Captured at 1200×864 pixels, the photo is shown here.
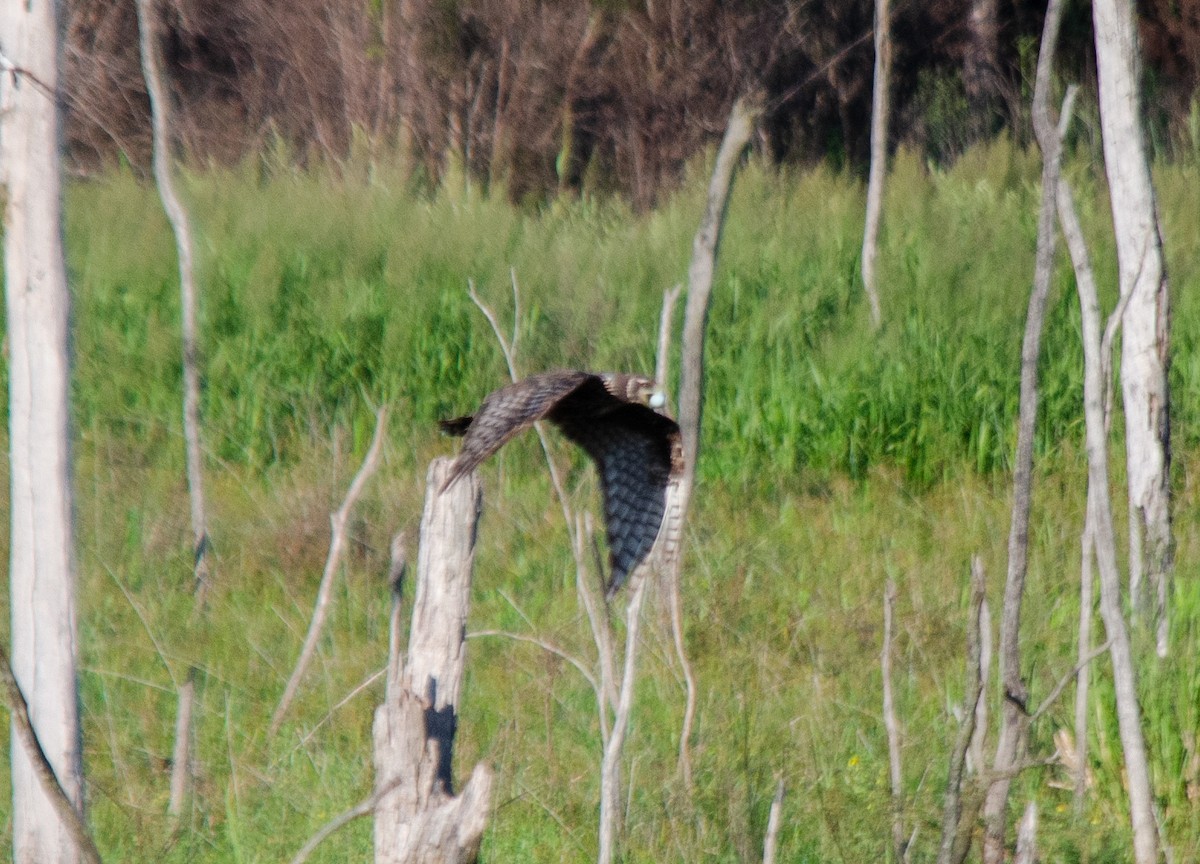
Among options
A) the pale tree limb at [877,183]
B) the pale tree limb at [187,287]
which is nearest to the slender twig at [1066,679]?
the pale tree limb at [187,287]

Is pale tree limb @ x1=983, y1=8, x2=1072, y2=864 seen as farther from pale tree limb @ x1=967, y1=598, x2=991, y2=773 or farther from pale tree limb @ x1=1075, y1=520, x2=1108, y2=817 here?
pale tree limb @ x1=1075, y1=520, x2=1108, y2=817

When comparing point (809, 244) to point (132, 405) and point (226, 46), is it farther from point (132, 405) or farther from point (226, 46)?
point (226, 46)

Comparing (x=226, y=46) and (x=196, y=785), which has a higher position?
(x=226, y=46)

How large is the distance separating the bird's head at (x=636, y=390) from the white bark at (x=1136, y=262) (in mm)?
1749

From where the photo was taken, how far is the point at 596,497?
15.9ft

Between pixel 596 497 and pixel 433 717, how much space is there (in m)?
2.71

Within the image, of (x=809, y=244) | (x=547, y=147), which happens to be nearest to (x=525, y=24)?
(x=547, y=147)

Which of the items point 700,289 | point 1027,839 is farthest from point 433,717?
point 700,289

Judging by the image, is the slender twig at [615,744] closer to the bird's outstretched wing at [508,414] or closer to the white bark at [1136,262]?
the bird's outstretched wing at [508,414]

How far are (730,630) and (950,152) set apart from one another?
26.2 ft

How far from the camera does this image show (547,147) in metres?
11.2

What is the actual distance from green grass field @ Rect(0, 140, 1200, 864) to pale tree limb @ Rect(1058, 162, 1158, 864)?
397mm

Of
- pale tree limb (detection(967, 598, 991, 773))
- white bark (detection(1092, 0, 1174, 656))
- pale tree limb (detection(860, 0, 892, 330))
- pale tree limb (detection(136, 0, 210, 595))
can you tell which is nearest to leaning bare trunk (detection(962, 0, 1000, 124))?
pale tree limb (detection(860, 0, 892, 330))

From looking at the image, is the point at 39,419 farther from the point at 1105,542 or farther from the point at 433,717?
the point at 1105,542
